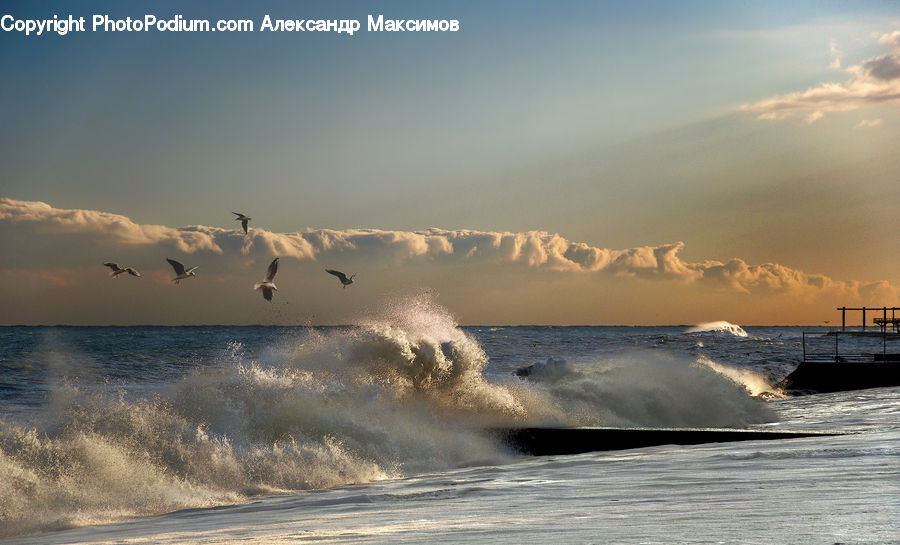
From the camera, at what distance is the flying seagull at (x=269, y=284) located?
1909 cm

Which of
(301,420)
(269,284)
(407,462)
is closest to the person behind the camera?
(407,462)

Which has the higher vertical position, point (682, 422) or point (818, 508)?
point (818, 508)

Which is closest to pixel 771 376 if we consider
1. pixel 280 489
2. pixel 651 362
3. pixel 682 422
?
pixel 651 362

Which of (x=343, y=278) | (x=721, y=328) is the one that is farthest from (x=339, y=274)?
(x=721, y=328)

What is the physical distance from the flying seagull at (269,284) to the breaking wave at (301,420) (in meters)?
1.84

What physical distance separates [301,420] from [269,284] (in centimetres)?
735

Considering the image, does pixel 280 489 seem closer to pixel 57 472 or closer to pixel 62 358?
pixel 57 472

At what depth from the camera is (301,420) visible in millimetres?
12633

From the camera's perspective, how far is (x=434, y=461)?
12016 millimetres

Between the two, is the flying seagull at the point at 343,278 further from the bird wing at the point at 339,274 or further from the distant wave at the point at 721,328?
the distant wave at the point at 721,328

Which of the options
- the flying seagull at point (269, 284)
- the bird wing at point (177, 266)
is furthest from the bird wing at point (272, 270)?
the bird wing at point (177, 266)

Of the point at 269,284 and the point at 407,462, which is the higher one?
the point at 269,284

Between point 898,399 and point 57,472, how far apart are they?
58.2 ft

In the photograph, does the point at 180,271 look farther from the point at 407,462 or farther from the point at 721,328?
the point at 721,328
